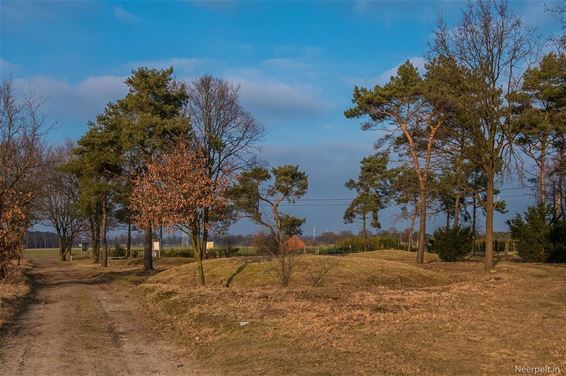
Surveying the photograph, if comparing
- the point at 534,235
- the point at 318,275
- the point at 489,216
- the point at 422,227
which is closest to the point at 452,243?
the point at 422,227

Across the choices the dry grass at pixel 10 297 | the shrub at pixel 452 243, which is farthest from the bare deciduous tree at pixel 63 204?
the shrub at pixel 452 243

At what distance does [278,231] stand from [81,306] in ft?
21.3

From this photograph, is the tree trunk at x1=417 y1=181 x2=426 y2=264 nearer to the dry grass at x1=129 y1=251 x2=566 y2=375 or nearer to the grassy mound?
the grassy mound

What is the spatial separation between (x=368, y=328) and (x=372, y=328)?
71mm

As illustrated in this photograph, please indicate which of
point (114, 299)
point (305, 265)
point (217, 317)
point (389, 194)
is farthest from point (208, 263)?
point (389, 194)

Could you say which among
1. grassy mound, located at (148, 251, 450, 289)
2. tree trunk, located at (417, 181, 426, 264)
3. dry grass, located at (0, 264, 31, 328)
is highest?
tree trunk, located at (417, 181, 426, 264)

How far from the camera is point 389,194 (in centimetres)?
5794

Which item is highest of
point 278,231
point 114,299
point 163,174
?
point 163,174

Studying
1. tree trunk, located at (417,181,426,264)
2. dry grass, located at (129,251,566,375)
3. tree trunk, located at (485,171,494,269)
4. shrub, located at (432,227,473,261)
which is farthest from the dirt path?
shrub, located at (432,227,473,261)

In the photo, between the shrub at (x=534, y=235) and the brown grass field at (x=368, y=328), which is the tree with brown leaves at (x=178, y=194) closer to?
the brown grass field at (x=368, y=328)

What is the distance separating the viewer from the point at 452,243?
35.3 metres

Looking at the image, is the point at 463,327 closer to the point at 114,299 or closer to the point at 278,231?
the point at 278,231

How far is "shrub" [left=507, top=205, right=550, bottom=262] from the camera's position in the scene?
31.7 metres

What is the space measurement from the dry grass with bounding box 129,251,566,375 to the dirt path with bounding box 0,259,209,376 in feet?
2.04
